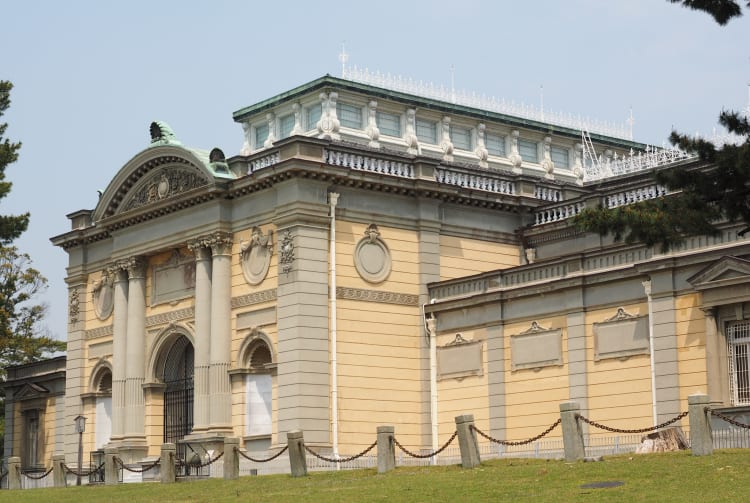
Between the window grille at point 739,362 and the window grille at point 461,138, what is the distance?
19.2 meters

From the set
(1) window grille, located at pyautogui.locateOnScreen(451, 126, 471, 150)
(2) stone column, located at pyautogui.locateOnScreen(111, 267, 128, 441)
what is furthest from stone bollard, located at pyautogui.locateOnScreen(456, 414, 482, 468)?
(1) window grille, located at pyautogui.locateOnScreen(451, 126, 471, 150)

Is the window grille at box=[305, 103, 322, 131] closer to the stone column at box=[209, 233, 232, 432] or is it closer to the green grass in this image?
the stone column at box=[209, 233, 232, 432]

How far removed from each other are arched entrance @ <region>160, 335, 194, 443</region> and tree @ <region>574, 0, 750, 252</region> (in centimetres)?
2295

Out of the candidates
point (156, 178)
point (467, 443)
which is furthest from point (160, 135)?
point (467, 443)

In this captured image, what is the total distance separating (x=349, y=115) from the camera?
172 feet

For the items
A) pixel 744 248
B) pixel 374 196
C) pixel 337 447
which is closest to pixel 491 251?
pixel 374 196

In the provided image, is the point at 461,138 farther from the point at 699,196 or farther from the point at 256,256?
the point at 699,196

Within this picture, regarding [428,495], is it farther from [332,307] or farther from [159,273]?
[159,273]

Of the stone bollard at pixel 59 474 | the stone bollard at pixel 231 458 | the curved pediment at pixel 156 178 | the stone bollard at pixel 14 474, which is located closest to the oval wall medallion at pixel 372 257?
the curved pediment at pixel 156 178

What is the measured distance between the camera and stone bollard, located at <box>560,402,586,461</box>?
33.3 m

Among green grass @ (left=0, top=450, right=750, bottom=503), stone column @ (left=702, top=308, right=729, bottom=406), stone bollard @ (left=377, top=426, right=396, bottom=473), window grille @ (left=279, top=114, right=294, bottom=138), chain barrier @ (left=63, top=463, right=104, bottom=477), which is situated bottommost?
green grass @ (left=0, top=450, right=750, bottom=503)

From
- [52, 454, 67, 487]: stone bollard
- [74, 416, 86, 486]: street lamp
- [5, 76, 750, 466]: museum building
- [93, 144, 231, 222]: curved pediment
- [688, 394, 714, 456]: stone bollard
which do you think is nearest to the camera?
[688, 394, 714, 456]: stone bollard

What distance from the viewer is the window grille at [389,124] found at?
53000 millimetres

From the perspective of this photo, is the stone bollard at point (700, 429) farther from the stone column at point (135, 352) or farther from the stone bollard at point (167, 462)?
the stone column at point (135, 352)
